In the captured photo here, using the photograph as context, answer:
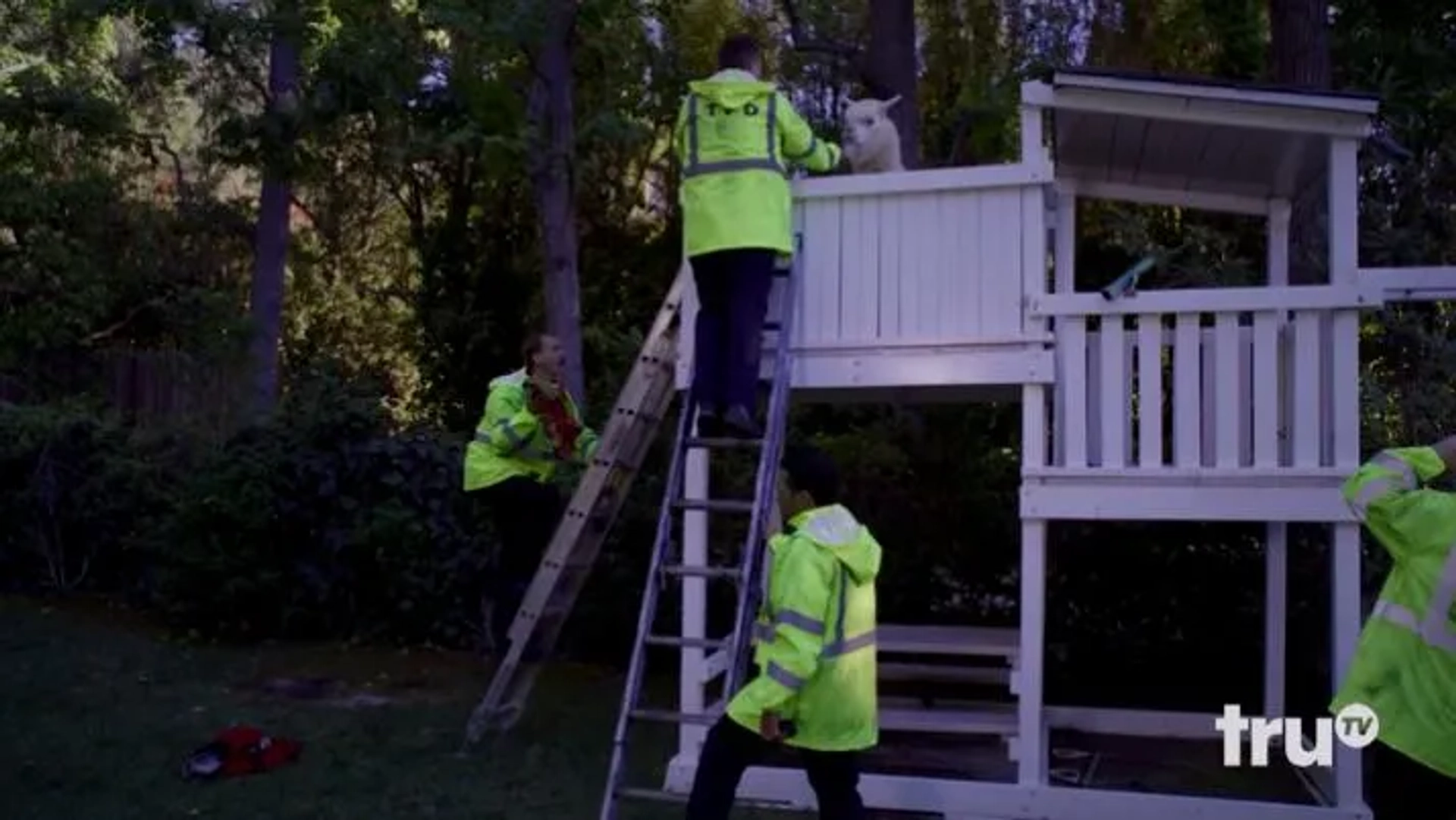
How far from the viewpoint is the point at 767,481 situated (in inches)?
278

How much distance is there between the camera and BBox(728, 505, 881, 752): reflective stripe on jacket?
17.8 ft

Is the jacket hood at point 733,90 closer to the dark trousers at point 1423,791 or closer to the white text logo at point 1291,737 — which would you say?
the white text logo at point 1291,737

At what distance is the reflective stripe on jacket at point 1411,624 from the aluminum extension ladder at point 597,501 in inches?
139

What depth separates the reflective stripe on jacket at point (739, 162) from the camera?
24.0 ft

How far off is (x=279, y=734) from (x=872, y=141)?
166 inches

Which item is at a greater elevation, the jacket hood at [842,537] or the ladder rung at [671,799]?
the jacket hood at [842,537]

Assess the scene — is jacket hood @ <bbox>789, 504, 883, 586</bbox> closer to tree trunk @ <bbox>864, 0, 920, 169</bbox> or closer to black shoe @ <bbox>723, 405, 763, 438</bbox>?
black shoe @ <bbox>723, 405, 763, 438</bbox>

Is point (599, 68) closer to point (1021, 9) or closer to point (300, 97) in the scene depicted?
point (300, 97)

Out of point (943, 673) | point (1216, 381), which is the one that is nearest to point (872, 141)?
point (1216, 381)

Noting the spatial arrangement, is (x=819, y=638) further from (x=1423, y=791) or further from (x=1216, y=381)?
(x=1216, y=381)

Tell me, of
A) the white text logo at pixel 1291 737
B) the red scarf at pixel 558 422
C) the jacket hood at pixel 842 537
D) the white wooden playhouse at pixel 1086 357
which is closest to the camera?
the jacket hood at pixel 842 537

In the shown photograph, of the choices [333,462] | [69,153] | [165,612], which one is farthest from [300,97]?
[69,153]

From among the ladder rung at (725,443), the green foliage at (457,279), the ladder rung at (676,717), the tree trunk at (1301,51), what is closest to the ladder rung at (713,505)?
the ladder rung at (725,443)

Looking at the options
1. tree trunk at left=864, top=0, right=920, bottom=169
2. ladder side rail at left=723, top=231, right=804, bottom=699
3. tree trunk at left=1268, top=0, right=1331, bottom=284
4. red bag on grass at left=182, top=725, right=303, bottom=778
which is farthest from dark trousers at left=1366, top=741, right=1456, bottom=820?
Result: tree trunk at left=864, top=0, right=920, bottom=169
